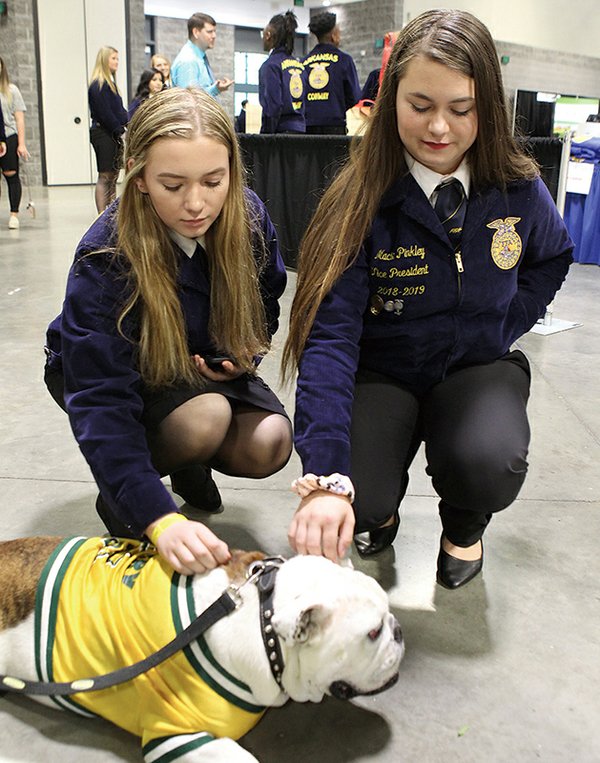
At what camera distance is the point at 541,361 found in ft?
11.4

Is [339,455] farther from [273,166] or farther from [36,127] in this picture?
[36,127]

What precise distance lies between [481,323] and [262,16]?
16.1 metres

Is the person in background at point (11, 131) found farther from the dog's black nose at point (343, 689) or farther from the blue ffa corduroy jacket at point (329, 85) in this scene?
the dog's black nose at point (343, 689)

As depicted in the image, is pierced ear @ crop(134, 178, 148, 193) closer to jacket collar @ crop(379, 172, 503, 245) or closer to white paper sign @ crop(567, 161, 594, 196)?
jacket collar @ crop(379, 172, 503, 245)

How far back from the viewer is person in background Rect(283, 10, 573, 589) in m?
1.53

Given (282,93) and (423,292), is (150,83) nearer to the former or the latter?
(282,93)

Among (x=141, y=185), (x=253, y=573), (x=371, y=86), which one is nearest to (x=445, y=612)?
(x=253, y=573)

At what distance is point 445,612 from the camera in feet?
5.47

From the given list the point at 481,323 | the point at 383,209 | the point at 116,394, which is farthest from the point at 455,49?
the point at 116,394

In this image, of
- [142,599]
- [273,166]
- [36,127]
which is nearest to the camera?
[142,599]

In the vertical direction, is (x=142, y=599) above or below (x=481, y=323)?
below

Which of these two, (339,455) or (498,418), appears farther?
(498,418)

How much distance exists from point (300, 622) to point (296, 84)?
6097 mm

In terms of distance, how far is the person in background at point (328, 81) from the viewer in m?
6.28
